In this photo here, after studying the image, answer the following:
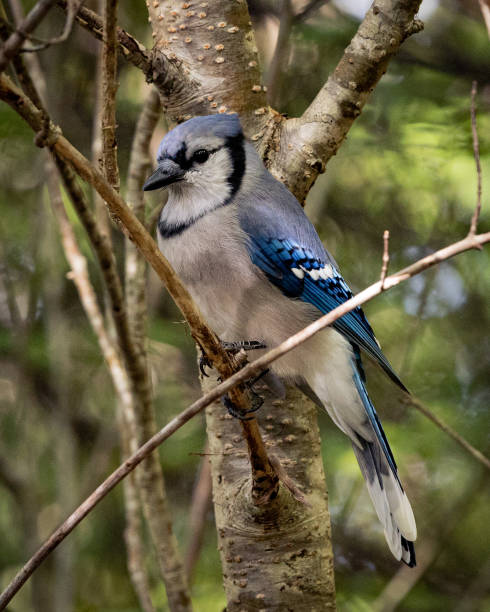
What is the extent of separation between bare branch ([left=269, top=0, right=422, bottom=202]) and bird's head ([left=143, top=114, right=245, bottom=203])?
0.38 feet

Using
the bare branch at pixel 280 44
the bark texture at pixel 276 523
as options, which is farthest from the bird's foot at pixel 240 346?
the bare branch at pixel 280 44

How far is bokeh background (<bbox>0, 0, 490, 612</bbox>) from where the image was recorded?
2.75 metres

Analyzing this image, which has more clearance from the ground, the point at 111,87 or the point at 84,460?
the point at 111,87

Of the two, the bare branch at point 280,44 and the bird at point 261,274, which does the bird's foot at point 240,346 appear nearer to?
the bird at point 261,274

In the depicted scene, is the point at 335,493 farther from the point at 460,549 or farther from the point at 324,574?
the point at 324,574

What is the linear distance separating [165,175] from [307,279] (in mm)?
453

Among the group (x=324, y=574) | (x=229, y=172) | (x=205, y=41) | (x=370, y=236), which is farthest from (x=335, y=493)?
(x=205, y=41)

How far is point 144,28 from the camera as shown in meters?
3.33

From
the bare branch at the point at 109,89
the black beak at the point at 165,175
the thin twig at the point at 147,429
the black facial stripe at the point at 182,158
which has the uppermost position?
the bare branch at the point at 109,89

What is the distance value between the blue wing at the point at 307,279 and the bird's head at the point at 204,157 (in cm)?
19

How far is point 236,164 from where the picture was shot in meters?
1.92

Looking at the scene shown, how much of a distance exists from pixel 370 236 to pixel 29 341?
1567mm

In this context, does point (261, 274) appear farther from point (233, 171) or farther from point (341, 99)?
point (341, 99)

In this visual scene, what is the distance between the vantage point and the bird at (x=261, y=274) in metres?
1.82
